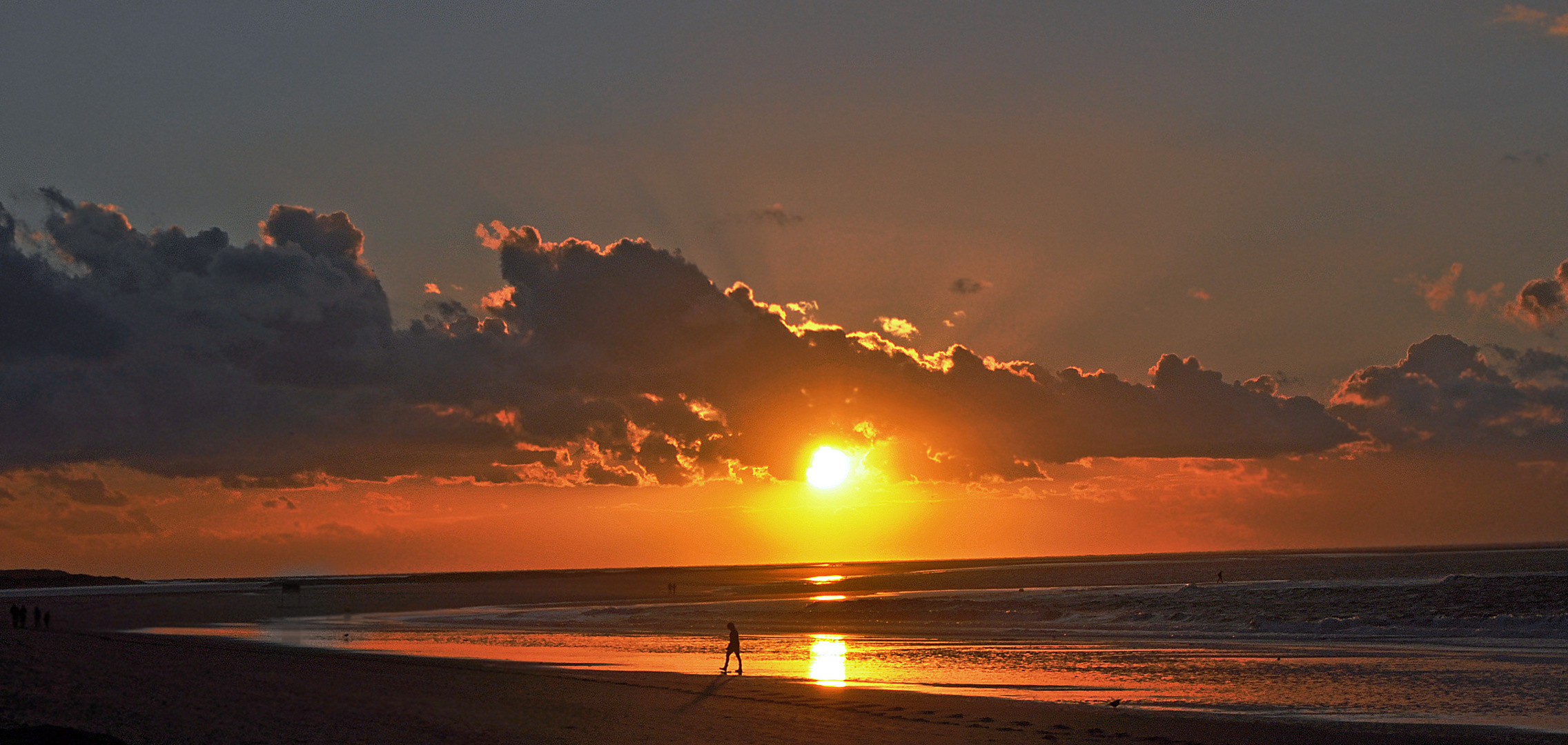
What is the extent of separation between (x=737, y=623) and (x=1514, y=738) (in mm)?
50254

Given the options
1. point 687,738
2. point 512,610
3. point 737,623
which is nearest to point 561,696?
point 687,738

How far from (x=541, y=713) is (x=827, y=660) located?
1806 centimetres

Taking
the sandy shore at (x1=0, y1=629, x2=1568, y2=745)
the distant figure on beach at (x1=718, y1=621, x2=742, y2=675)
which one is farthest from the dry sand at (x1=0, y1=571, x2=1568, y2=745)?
the distant figure on beach at (x1=718, y1=621, x2=742, y2=675)

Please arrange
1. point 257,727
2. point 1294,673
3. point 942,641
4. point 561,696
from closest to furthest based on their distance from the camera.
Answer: point 257,727, point 561,696, point 1294,673, point 942,641

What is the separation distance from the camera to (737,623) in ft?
227

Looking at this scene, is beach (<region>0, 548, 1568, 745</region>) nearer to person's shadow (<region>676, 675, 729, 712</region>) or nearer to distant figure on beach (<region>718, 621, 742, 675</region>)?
person's shadow (<region>676, 675, 729, 712</region>)

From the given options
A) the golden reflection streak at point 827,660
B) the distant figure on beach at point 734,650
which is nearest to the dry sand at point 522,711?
the distant figure on beach at point 734,650

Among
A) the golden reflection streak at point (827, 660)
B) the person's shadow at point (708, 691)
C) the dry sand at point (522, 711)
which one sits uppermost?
the dry sand at point (522, 711)

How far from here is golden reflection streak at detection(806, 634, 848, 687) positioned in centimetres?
3588

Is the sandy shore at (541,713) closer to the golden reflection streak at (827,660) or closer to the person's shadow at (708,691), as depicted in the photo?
the person's shadow at (708,691)

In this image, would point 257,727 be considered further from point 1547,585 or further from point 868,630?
point 1547,585

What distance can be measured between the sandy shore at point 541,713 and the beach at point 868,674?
0.12 m

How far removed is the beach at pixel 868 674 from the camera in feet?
80.1

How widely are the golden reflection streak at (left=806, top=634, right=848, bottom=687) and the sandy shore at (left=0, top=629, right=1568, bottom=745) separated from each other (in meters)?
1.78
